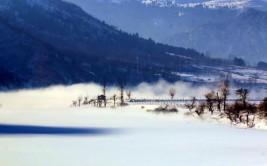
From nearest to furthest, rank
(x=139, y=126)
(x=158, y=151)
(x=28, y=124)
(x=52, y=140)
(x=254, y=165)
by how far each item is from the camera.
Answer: (x=254, y=165) < (x=158, y=151) < (x=52, y=140) < (x=139, y=126) < (x=28, y=124)

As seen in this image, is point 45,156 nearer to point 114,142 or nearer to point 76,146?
point 76,146

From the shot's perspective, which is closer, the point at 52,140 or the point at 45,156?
the point at 45,156

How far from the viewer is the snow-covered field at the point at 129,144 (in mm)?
99500

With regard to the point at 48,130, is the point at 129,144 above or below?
above

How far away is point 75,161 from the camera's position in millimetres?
98062

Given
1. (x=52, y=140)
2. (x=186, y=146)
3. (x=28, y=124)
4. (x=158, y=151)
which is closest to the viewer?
(x=158, y=151)

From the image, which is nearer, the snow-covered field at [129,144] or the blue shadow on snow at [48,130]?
the snow-covered field at [129,144]

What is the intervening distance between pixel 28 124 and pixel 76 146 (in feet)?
218

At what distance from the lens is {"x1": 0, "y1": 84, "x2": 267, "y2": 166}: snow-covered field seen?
99.5 metres

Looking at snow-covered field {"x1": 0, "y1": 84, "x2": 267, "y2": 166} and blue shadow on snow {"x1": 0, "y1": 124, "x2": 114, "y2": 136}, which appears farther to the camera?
blue shadow on snow {"x1": 0, "y1": 124, "x2": 114, "y2": 136}

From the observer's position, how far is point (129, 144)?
406ft

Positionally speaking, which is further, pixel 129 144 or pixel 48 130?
pixel 48 130

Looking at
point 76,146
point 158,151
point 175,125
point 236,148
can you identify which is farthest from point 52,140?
point 175,125

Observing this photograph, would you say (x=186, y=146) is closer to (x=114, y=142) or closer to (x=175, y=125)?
(x=114, y=142)
